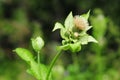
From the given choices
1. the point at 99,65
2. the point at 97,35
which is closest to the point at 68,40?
the point at 97,35

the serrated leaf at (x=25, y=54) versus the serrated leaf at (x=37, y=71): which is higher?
the serrated leaf at (x=25, y=54)

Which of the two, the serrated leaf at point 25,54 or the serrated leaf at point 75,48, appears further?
the serrated leaf at point 25,54

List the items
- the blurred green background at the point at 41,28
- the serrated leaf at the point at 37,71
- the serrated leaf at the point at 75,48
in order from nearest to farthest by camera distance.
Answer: the serrated leaf at the point at 75,48, the serrated leaf at the point at 37,71, the blurred green background at the point at 41,28

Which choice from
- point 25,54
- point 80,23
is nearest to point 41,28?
point 25,54

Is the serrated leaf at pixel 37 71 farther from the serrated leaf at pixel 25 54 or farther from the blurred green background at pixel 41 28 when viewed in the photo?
the blurred green background at pixel 41 28

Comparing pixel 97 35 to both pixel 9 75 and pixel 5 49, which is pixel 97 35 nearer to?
pixel 9 75

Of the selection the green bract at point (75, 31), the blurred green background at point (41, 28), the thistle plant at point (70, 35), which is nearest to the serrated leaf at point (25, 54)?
the thistle plant at point (70, 35)

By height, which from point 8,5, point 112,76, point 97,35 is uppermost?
point 8,5

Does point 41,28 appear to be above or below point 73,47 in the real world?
above

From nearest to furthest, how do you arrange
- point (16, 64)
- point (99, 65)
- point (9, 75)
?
point (99, 65)
point (9, 75)
point (16, 64)

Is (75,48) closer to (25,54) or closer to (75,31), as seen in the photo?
(75,31)

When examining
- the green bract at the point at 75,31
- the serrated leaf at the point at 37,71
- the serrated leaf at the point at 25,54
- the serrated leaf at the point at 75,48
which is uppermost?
the green bract at the point at 75,31
